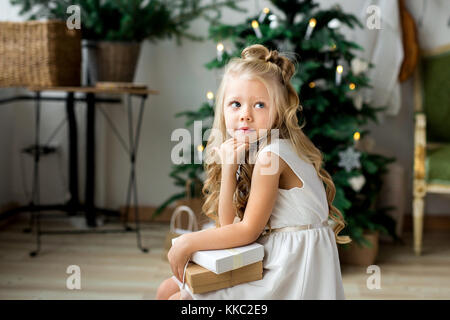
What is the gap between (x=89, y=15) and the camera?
214 cm

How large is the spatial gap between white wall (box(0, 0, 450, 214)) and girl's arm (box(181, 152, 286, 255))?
5.82ft

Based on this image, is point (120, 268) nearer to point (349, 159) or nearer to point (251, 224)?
point (349, 159)

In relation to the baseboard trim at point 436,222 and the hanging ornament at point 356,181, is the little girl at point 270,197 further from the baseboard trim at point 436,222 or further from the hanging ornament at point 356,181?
the baseboard trim at point 436,222

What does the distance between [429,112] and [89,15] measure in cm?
173

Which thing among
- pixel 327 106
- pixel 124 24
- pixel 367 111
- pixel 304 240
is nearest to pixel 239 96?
pixel 304 240

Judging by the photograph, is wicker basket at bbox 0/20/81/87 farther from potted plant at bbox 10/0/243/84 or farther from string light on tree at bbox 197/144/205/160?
string light on tree at bbox 197/144/205/160

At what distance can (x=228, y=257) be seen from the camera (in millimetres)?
766

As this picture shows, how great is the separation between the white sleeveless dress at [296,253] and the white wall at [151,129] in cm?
175

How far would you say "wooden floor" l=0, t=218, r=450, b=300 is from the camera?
1.64 m

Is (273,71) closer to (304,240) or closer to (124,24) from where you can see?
(304,240)

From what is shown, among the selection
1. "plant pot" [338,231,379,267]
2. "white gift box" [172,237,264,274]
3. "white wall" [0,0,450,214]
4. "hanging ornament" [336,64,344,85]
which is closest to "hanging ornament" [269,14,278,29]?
"hanging ornament" [336,64,344,85]

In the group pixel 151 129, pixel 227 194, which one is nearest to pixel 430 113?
pixel 151 129

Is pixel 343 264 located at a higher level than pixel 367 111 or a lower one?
lower

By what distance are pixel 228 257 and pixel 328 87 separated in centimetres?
133
